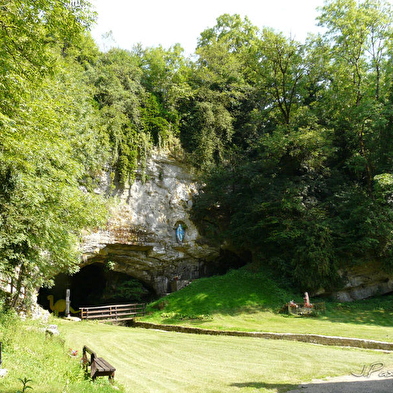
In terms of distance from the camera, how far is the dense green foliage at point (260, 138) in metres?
13.8

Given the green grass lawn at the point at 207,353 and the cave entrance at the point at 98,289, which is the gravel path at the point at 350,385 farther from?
the cave entrance at the point at 98,289

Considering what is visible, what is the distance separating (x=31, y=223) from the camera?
29.7 ft

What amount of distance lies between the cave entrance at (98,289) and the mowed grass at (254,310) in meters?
2.97

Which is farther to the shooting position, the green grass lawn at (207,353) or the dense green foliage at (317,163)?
the dense green foliage at (317,163)

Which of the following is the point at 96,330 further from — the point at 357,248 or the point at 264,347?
the point at 357,248

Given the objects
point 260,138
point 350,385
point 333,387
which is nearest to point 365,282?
point 260,138

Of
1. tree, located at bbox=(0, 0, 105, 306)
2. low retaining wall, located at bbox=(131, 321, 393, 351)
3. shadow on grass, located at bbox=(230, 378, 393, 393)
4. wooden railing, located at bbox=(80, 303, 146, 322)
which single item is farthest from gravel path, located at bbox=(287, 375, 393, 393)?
wooden railing, located at bbox=(80, 303, 146, 322)

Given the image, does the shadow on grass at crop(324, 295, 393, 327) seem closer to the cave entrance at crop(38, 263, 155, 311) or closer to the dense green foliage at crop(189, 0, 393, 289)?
the dense green foliage at crop(189, 0, 393, 289)

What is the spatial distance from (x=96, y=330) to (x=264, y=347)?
7.12 meters

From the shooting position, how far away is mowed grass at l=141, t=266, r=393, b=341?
11904mm

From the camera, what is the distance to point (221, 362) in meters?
7.33

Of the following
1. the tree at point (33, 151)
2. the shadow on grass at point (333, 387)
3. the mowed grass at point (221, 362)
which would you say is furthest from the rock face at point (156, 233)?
the shadow on grass at point (333, 387)

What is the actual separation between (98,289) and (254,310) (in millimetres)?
11622

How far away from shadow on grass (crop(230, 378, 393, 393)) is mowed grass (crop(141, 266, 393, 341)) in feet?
17.1
